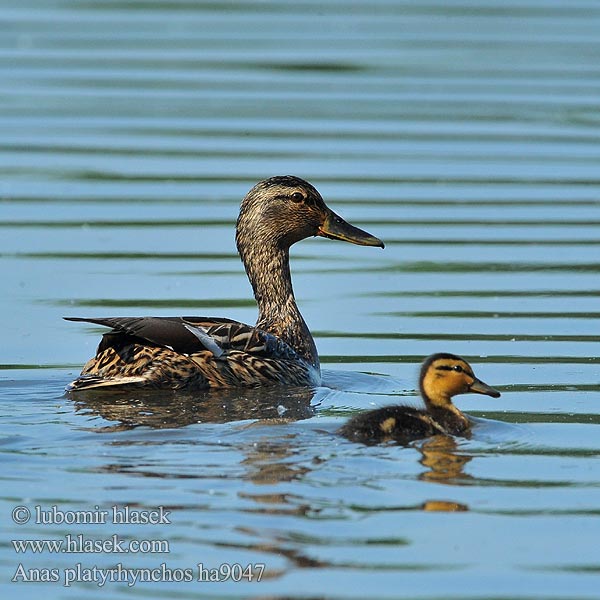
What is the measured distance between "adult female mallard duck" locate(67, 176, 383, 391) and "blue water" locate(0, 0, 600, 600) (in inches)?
7.0

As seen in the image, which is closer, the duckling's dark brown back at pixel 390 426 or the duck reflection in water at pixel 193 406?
the duckling's dark brown back at pixel 390 426

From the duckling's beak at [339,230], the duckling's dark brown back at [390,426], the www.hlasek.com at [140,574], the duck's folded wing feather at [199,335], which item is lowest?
the www.hlasek.com at [140,574]

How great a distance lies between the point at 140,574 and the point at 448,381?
2947mm

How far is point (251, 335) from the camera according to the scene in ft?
33.9

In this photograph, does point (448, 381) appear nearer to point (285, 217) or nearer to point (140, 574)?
point (285, 217)

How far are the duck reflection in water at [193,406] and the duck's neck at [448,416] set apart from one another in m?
0.78

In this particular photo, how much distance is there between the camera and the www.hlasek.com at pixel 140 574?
655 centimetres

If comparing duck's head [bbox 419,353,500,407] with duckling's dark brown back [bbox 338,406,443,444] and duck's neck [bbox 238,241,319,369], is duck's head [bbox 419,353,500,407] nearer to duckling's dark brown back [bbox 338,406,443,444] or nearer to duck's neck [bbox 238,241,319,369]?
duckling's dark brown back [bbox 338,406,443,444]

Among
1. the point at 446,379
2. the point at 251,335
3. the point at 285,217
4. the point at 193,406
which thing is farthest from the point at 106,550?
the point at 285,217

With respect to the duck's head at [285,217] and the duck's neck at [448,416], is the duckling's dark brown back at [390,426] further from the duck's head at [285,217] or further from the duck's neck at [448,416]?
the duck's head at [285,217]

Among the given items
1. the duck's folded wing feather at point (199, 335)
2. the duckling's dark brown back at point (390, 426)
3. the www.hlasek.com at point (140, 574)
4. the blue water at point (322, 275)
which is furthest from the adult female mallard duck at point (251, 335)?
the www.hlasek.com at point (140, 574)

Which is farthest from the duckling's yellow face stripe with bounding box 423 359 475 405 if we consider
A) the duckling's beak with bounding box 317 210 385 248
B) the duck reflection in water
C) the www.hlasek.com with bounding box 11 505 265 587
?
the duckling's beak with bounding box 317 210 385 248

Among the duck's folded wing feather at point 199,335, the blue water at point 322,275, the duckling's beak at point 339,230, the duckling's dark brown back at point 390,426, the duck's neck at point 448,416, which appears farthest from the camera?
the duckling's beak at point 339,230

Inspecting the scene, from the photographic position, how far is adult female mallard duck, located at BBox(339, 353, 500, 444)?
337 inches
